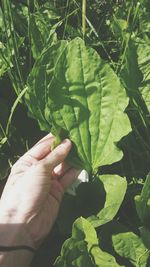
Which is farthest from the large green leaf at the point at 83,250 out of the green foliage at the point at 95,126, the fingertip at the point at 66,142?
the fingertip at the point at 66,142

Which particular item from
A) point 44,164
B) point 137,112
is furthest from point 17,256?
point 137,112

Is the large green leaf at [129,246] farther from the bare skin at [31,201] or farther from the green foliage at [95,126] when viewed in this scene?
the bare skin at [31,201]

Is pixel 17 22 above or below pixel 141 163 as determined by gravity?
above

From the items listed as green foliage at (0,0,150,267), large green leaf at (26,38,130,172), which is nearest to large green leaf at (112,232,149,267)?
green foliage at (0,0,150,267)

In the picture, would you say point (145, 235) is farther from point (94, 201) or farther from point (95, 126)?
point (95, 126)

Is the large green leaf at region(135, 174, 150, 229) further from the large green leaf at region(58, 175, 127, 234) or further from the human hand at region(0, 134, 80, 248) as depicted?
the human hand at region(0, 134, 80, 248)

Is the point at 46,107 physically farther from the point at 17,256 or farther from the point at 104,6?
the point at 104,6

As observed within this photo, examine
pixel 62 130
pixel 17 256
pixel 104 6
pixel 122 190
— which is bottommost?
pixel 17 256
